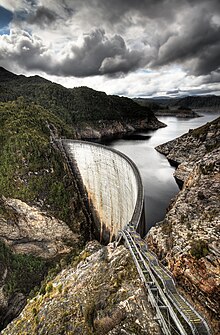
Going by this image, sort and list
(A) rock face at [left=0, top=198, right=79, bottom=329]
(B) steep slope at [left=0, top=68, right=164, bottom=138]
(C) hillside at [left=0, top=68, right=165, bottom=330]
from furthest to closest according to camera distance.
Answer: (B) steep slope at [left=0, top=68, right=164, bottom=138]
(A) rock face at [left=0, top=198, right=79, bottom=329]
(C) hillside at [left=0, top=68, right=165, bottom=330]

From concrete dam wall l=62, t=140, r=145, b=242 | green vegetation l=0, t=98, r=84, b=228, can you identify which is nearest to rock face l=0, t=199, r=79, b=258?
green vegetation l=0, t=98, r=84, b=228

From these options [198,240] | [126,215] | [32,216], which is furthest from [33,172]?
[198,240]

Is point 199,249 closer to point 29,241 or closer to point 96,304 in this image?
point 96,304

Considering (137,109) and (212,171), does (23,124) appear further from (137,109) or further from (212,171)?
(137,109)

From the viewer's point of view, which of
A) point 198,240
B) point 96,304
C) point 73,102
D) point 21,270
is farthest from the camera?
point 73,102

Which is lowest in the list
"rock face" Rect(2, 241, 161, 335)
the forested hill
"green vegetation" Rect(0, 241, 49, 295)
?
"green vegetation" Rect(0, 241, 49, 295)

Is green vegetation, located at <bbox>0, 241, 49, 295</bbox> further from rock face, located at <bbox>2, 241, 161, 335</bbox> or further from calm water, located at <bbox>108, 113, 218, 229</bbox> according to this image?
calm water, located at <bbox>108, 113, 218, 229</bbox>

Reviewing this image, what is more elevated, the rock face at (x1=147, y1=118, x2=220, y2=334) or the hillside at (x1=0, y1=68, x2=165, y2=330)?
the rock face at (x1=147, y1=118, x2=220, y2=334)

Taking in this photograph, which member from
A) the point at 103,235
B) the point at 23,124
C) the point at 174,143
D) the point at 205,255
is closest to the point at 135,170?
the point at 205,255

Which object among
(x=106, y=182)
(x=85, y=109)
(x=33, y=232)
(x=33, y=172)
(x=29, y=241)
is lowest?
(x=29, y=241)
